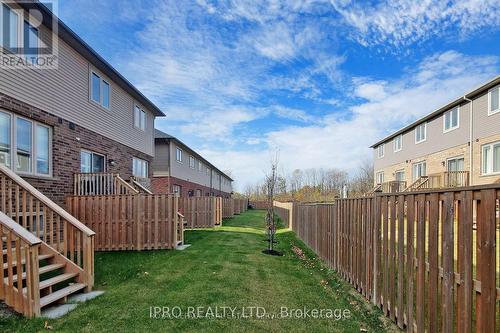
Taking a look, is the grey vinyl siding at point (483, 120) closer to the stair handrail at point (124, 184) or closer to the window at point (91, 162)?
the stair handrail at point (124, 184)

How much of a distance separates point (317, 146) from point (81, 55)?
25598mm

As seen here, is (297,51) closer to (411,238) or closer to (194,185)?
(411,238)

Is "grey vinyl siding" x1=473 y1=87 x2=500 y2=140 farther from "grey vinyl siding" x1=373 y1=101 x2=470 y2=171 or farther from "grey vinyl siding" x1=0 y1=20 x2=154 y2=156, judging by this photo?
"grey vinyl siding" x1=0 y1=20 x2=154 y2=156

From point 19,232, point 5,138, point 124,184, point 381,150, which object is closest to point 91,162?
point 124,184

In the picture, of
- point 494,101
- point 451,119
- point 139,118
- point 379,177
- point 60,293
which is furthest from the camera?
point 379,177

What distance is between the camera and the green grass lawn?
4.12 meters

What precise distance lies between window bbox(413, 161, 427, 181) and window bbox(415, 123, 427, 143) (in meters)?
1.71

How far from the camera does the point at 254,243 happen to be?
11.7 m

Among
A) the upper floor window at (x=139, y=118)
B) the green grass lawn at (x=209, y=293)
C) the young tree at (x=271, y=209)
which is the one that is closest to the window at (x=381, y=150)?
the young tree at (x=271, y=209)

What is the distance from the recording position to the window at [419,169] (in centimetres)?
2178

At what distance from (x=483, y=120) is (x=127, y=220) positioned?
17.4 m

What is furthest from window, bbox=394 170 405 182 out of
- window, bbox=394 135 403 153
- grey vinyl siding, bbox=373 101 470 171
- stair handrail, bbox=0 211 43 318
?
stair handrail, bbox=0 211 43 318

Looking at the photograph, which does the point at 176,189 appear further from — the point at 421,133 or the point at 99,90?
the point at 421,133

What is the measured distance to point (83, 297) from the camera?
527 centimetres
